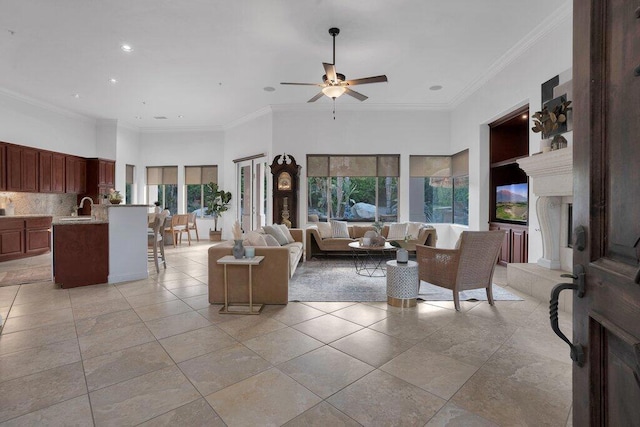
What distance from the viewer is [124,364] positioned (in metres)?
2.39

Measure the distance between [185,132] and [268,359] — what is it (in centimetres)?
918

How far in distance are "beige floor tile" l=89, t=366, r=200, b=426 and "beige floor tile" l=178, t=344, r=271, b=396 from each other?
74mm

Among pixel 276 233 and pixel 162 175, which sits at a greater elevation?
pixel 162 175

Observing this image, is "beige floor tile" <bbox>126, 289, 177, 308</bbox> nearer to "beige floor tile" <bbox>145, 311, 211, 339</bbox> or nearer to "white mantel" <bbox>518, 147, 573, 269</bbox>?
"beige floor tile" <bbox>145, 311, 211, 339</bbox>

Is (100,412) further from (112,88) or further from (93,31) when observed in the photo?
(112,88)

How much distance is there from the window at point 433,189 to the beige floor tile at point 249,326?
18.6 ft

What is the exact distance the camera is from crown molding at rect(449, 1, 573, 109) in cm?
403

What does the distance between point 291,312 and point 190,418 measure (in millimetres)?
1756

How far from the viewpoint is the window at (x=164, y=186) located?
10.0 m

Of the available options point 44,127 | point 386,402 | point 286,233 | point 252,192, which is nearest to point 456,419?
point 386,402

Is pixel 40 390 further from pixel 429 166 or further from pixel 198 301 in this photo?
pixel 429 166

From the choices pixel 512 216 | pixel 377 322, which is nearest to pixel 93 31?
pixel 377 322

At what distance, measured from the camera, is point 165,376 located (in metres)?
2.23

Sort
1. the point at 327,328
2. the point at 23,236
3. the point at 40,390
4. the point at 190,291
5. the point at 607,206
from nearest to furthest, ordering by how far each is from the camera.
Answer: the point at 607,206, the point at 40,390, the point at 327,328, the point at 190,291, the point at 23,236
